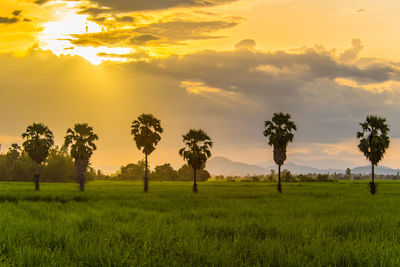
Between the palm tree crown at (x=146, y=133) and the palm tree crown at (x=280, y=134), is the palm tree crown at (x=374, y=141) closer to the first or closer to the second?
the palm tree crown at (x=280, y=134)

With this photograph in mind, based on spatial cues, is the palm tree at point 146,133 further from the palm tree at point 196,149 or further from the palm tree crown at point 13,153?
the palm tree crown at point 13,153

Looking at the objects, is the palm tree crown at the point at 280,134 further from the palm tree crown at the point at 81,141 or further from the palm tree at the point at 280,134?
the palm tree crown at the point at 81,141

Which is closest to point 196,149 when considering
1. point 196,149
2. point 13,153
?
point 196,149

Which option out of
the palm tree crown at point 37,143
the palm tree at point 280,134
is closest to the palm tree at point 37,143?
the palm tree crown at point 37,143

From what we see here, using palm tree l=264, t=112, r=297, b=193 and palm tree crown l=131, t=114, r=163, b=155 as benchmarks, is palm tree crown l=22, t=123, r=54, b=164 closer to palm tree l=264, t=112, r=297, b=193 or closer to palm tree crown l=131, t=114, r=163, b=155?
palm tree crown l=131, t=114, r=163, b=155

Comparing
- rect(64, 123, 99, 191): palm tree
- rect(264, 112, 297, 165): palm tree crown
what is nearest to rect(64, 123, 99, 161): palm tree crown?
rect(64, 123, 99, 191): palm tree

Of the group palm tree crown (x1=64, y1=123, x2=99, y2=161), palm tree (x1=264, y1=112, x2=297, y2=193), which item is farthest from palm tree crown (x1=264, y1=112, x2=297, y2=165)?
palm tree crown (x1=64, y1=123, x2=99, y2=161)

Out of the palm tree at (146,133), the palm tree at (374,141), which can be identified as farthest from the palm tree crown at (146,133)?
the palm tree at (374,141)

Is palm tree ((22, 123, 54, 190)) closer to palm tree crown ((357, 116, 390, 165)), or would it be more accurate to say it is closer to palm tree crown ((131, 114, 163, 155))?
palm tree crown ((131, 114, 163, 155))

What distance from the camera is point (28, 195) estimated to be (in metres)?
39.4

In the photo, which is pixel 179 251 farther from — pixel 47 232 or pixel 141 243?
pixel 47 232

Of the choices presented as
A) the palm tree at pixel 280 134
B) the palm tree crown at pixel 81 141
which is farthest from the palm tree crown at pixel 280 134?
the palm tree crown at pixel 81 141

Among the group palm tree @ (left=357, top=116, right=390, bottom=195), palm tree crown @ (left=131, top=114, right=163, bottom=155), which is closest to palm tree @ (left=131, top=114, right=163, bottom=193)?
palm tree crown @ (left=131, top=114, right=163, bottom=155)

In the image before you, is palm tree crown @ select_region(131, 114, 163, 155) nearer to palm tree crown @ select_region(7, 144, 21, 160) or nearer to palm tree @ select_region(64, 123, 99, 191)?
palm tree @ select_region(64, 123, 99, 191)
